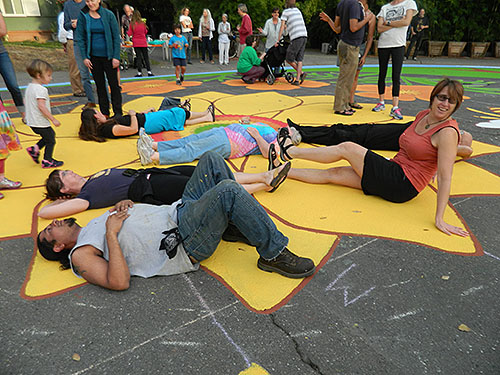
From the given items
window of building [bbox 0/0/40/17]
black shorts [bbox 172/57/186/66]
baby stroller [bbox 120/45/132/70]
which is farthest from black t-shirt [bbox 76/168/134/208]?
window of building [bbox 0/0/40/17]

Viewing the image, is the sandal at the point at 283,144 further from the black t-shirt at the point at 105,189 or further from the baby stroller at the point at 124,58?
the baby stroller at the point at 124,58

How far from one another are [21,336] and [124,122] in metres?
3.32

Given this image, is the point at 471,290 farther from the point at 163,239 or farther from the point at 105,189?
the point at 105,189

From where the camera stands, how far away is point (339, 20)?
554 centimetres

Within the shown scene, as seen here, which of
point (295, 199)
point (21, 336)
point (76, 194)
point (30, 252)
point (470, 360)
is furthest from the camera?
point (295, 199)

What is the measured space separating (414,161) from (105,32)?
4547 millimetres

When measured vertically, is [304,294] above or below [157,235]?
below

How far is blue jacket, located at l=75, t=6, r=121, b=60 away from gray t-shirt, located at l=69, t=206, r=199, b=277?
153 inches

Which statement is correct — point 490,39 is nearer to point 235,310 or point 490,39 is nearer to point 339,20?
point 339,20

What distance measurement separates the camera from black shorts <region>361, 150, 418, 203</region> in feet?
9.26

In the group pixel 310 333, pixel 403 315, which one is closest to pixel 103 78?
pixel 310 333

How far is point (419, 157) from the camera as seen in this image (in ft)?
9.04

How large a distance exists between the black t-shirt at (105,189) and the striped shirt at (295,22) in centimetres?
640

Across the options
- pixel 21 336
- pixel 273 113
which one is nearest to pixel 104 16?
pixel 273 113
